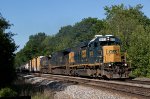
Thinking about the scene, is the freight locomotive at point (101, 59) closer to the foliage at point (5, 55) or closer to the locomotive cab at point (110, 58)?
the locomotive cab at point (110, 58)

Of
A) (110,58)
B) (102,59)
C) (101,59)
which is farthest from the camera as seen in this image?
(101,59)

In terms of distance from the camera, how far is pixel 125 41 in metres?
45.2

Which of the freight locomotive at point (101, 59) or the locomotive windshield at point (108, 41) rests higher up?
the locomotive windshield at point (108, 41)

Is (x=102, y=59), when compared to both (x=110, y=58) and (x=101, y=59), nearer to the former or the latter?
(x=101, y=59)

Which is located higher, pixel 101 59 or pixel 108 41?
pixel 108 41

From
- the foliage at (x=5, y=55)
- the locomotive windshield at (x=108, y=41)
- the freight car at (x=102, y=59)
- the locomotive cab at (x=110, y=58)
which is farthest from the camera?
the locomotive windshield at (x=108, y=41)

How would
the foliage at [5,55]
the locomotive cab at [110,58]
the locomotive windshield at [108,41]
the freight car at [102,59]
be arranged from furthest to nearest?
the locomotive windshield at [108,41] < the freight car at [102,59] < the locomotive cab at [110,58] < the foliage at [5,55]

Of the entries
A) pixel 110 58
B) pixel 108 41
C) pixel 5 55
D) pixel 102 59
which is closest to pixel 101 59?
pixel 102 59

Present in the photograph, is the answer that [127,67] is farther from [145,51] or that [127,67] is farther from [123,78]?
[145,51]

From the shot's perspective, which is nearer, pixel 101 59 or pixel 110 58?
pixel 110 58

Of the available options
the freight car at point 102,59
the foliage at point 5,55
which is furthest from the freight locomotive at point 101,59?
the foliage at point 5,55

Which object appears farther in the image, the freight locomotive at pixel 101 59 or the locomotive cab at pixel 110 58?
the freight locomotive at pixel 101 59

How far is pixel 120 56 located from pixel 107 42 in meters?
1.52

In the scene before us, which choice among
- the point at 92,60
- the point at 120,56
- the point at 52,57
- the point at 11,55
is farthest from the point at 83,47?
the point at 52,57
